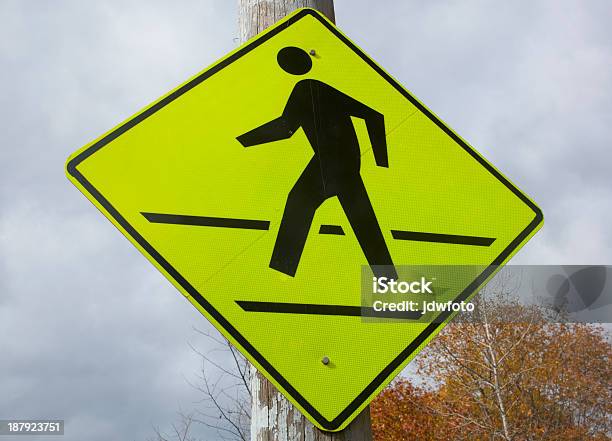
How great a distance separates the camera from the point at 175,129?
6.95 ft

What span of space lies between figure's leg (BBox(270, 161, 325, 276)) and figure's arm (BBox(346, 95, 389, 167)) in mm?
257

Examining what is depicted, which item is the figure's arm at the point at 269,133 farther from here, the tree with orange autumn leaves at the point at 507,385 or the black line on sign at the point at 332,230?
the tree with orange autumn leaves at the point at 507,385

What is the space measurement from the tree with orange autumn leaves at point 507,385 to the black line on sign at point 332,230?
16889mm

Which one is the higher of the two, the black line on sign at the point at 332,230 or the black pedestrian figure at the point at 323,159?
the black pedestrian figure at the point at 323,159

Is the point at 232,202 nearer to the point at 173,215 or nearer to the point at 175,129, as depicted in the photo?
the point at 173,215

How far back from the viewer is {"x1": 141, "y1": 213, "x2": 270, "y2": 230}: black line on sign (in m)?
1.96

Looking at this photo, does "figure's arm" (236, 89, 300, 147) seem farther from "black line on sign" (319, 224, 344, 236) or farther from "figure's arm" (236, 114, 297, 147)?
"black line on sign" (319, 224, 344, 236)

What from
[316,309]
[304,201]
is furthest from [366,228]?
[316,309]

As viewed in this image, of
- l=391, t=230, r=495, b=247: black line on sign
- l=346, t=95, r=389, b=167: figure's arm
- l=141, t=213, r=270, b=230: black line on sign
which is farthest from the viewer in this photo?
l=346, t=95, r=389, b=167: figure's arm

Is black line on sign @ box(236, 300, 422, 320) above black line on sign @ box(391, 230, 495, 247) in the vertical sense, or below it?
below

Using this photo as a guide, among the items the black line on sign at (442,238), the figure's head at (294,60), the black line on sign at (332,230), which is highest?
the figure's head at (294,60)

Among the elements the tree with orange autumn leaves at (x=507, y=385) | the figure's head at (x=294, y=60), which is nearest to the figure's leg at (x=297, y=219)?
the figure's head at (x=294, y=60)

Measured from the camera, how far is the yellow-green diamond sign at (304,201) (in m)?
1.88

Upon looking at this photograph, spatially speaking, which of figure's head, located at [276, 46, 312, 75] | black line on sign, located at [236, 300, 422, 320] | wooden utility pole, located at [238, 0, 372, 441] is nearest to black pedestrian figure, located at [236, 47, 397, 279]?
→ figure's head, located at [276, 46, 312, 75]
